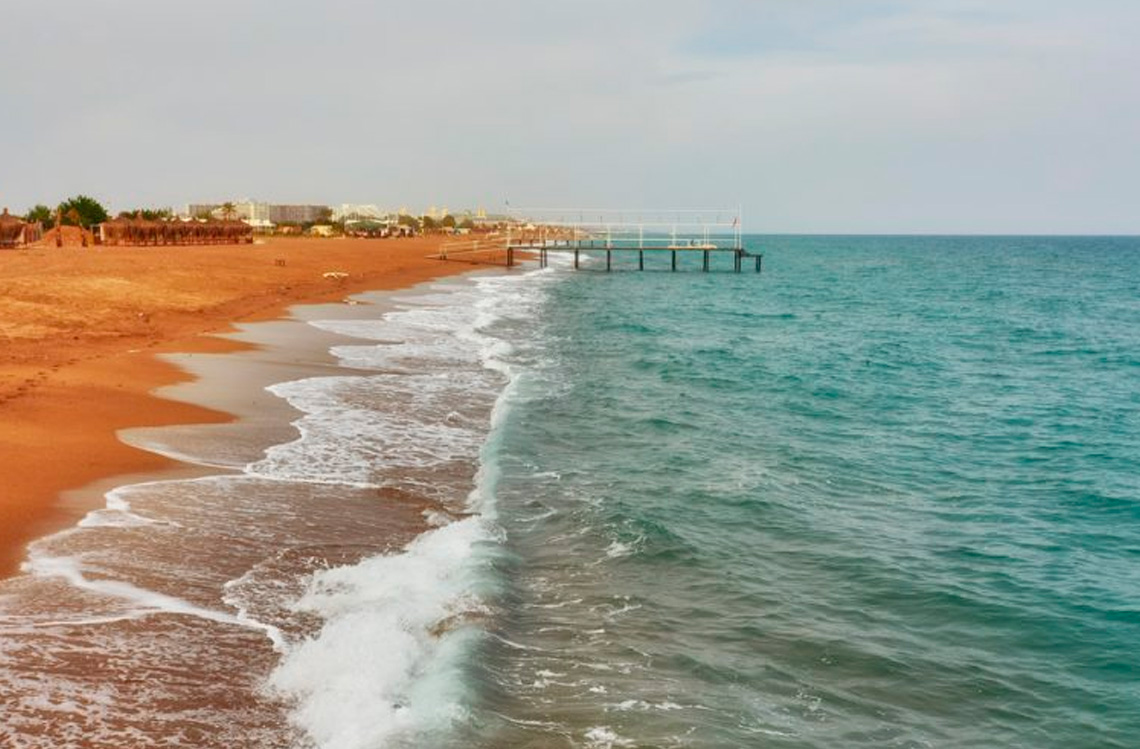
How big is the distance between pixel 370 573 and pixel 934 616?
17.0 feet

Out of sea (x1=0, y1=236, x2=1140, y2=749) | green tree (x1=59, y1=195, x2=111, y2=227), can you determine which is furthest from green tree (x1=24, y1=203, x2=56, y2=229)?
sea (x1=0, y1=236, x2=1140, y2=749)

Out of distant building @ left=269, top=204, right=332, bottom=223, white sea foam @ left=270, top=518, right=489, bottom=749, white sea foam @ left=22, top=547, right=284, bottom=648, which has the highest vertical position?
distant building @ left=269, top=204, right=332, bottom=223

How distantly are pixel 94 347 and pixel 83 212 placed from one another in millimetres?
52513

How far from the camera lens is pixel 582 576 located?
388 inches

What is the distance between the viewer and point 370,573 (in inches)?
352

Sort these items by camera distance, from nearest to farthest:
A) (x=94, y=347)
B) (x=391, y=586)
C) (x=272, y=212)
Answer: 1. (x=391, y=586)
2. (x=94, y=347)
3. (x=272, y=212)

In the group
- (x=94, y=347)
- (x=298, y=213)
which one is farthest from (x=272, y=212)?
(x=94, y=347)

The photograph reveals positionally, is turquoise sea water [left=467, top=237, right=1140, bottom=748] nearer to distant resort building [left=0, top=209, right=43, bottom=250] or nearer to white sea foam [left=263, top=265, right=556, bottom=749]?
white sea foam [left=263, top=265, right=556, bottom=749]

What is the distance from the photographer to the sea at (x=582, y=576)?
6695 mm

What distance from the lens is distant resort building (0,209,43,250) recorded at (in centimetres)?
4806

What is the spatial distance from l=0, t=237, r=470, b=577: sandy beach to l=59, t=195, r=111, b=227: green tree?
1837 cm

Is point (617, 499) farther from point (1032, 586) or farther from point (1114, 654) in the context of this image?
point (1114, 654)

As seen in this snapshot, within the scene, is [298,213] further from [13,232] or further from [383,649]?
[383,649]

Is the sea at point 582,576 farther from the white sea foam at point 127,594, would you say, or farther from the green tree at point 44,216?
the green tree at point 44,216
